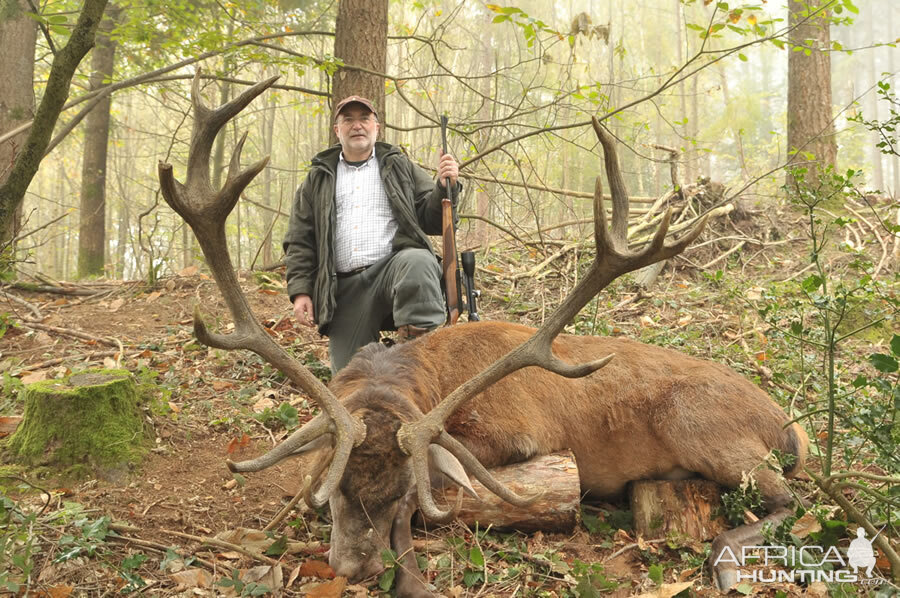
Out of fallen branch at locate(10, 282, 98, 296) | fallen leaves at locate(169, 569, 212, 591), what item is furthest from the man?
fallen branch at locate(10, 282, 98, 296)

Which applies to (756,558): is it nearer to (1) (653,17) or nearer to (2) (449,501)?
(2) (449,501)

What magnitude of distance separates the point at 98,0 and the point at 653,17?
42042mm

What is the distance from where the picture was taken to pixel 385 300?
5711 mm

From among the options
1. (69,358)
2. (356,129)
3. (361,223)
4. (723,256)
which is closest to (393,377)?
(361,223)

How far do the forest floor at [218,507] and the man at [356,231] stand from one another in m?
0.87

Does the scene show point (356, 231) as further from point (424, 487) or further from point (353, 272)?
point (424, 487)

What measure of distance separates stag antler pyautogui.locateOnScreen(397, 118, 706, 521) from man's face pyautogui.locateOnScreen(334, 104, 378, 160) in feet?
9.63

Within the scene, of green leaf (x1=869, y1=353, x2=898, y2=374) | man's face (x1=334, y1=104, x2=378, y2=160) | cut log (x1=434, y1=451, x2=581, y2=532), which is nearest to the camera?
green leaf (x1=869, y1=353, x2=898, y2=374)

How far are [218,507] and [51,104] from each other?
2.49 metres

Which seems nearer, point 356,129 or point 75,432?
point 75,432

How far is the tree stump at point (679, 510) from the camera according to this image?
13.3ft

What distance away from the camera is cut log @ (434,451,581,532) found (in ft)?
13.0

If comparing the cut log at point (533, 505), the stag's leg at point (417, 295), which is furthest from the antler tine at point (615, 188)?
the stag's leg at point (417, 295)

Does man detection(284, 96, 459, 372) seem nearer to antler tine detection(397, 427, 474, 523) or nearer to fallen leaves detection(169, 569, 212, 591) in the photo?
antler tine detection(397, 427, 474, 523)
